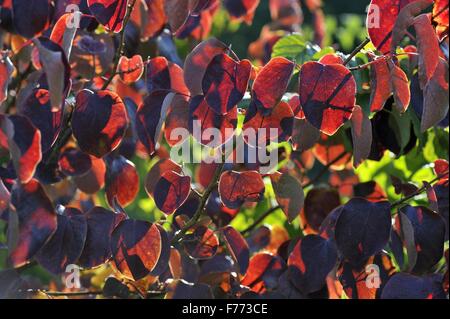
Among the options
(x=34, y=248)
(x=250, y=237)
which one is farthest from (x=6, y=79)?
(x=250, y=237)

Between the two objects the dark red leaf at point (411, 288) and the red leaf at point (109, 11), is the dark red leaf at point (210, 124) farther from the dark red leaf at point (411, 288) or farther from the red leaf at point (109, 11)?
the dark red leaf at point (411, 288)

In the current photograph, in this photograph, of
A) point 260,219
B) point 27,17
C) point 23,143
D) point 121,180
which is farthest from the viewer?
point 260,219

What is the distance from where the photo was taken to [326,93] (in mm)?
1042

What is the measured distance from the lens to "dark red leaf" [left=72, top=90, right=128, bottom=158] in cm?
110

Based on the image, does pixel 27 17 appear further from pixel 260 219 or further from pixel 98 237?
pixel 260 219

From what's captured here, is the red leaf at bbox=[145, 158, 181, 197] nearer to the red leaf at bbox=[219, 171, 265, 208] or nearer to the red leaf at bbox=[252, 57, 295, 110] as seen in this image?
the red leaf at bbox=[219, 171, 265, 208]

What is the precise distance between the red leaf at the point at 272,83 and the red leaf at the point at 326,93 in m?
0.02

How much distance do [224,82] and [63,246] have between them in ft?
1.06

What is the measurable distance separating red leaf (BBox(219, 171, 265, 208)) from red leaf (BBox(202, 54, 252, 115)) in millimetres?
131

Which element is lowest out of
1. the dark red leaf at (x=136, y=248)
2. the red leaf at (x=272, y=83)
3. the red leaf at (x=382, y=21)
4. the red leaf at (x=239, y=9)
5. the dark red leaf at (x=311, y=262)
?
the dark red leaf at (x=311, y=262)

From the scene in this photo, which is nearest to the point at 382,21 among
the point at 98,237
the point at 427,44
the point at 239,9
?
the point at 427,44

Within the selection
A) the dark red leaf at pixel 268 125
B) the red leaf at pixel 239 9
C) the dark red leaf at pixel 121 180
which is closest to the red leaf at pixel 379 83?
the dark red leaf at pixel 268 125

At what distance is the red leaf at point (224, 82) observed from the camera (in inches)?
40.8

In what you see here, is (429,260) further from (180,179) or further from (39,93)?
(39,93)
